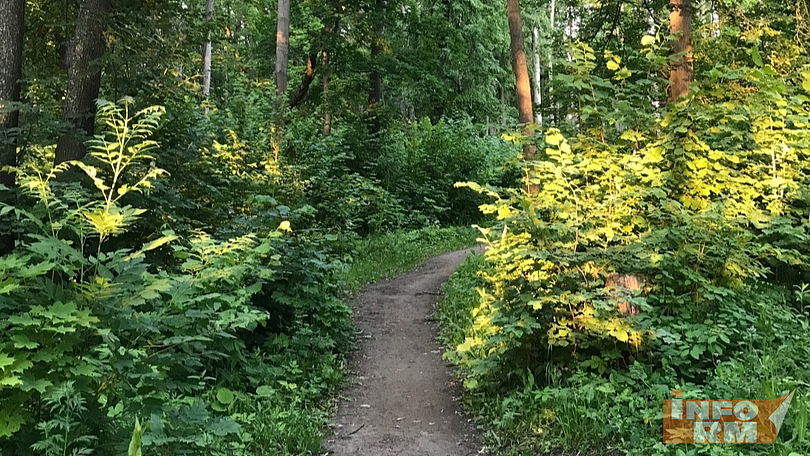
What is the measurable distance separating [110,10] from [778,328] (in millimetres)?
9247

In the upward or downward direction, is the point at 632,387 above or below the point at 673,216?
below

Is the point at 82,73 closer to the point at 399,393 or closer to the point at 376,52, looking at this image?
the point at 399,393

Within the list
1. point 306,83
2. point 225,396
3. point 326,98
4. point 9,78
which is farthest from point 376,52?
point 225,396

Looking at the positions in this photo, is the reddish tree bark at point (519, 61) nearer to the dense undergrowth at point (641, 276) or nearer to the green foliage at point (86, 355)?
the dense undergrowth at point (641, 276)

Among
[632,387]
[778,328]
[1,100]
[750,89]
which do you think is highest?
[1,100]

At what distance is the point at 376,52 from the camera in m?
17.8

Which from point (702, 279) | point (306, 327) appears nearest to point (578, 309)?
point (702, 279)

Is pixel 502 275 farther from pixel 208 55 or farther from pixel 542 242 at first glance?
pixel 208 55

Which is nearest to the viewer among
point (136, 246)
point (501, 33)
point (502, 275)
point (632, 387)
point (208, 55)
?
point (632, 387)

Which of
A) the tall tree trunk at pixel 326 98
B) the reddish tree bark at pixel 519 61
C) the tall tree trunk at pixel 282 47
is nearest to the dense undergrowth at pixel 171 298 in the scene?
the tall tree trunk at pixel 282 47

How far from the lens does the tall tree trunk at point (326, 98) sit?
17.7 m

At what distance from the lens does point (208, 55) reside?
21.2m

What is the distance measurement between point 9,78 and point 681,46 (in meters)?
8.80

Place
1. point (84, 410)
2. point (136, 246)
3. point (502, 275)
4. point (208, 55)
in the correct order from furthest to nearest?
point (208, 55) → point (136, 246) → point (502, 275) → point (84, 410)
